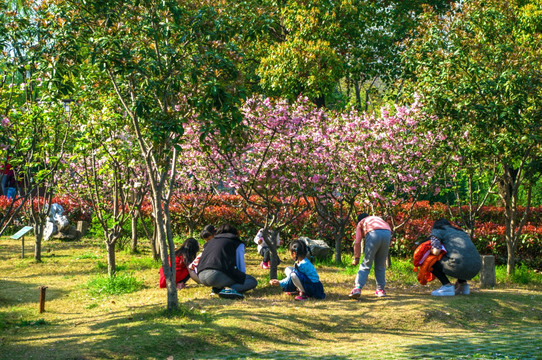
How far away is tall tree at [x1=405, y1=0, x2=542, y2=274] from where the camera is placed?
10.4 meters

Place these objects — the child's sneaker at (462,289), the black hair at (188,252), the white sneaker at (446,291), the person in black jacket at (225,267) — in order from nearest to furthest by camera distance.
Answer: the person in black jacket at (225,267) < the white sneaker at (446,291) < the child's sneaker at (462,289) < the black hair at (188,252)

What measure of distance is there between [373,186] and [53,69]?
7247 millimetres

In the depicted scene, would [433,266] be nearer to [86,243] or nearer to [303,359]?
[303,359]

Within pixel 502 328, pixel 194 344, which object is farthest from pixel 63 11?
pixel 502 328

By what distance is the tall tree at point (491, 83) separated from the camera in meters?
10.4

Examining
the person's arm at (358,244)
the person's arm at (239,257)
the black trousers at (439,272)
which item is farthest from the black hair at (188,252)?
the black trousers at (439,272)

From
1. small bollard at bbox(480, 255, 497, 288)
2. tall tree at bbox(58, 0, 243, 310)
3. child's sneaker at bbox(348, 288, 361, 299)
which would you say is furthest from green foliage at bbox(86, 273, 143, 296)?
small bollard at bbox(480, 255, 497, 288)

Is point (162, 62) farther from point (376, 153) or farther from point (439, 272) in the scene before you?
point (439, 272)

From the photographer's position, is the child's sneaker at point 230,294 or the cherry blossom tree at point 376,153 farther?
the cherry blossom tree at point 376,153

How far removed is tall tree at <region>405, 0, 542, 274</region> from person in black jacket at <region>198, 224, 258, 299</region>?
4871 mm

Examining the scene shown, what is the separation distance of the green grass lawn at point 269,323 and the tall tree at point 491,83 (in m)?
2.71

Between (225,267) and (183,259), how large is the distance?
126 centimetres

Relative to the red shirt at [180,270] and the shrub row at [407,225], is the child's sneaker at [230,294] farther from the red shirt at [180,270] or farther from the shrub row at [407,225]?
the shrub row at [407,225]

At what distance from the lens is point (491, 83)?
→ 10.5m
